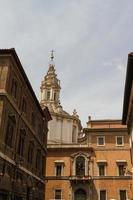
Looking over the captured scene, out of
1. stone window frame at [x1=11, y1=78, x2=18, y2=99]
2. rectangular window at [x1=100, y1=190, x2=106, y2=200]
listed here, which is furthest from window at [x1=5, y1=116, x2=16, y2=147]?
rectangular window at [x1=100, y1=190, x2=106, y2=200]

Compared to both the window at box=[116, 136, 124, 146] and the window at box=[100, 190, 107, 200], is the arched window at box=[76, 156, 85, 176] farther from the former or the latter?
the window at box=[116, 136, 124, 146]

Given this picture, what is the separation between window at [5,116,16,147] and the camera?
20.5m

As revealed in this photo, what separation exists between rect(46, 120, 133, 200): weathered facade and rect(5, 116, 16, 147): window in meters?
24.3

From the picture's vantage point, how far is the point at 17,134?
22.7m

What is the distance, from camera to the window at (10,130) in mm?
20469

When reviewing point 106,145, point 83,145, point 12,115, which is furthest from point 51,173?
point 12,115

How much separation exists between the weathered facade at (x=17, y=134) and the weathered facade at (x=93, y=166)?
1357 cm

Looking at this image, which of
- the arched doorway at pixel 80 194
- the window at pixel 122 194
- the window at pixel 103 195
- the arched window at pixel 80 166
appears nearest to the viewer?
the window at pixel 122 194

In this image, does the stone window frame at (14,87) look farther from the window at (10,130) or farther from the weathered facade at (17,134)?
the window at (10,130)

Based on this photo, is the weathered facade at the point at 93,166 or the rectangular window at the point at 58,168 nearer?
→ the weathered facade at the point at 93,166

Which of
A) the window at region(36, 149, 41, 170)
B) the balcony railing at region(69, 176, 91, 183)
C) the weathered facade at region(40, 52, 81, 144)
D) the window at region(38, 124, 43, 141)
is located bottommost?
the balcony railing at region(69, 176, 91, 183)

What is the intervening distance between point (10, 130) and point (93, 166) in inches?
1026

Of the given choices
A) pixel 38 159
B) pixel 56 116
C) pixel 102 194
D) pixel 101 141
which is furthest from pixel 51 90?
pixel 38 159

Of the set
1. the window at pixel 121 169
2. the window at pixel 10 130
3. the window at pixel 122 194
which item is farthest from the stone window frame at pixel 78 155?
the window at pixel 10 130
